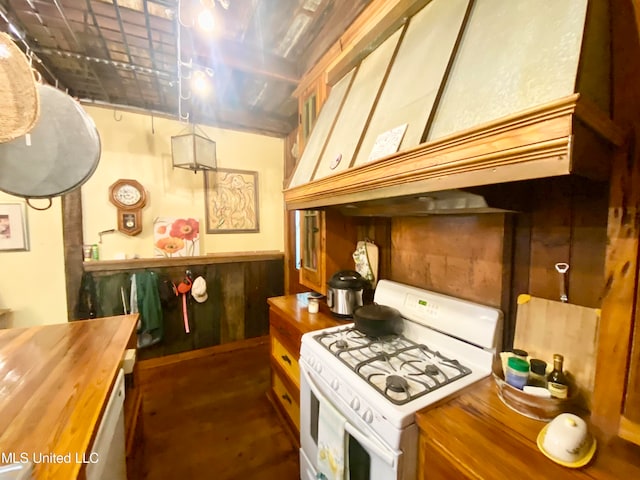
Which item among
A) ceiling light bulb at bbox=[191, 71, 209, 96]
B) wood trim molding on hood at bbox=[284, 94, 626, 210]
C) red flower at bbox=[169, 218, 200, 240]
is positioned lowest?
red flower at bbox=[169, 218, 200, 240]

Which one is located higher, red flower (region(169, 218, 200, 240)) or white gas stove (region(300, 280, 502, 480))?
red flower (region(169, 218, 200, 240))

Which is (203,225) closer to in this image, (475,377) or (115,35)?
(115,35)

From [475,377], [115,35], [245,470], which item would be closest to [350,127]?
[475,377]

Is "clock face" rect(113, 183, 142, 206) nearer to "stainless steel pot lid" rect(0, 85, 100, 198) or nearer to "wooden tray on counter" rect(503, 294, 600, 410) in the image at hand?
"stainless steel pot lid" rect(0, 85, 100, 198)

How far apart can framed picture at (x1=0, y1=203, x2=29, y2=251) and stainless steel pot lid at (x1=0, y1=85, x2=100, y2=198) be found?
1.41 metres

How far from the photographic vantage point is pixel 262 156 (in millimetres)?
3125

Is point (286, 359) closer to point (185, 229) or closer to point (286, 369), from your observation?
point (286, 369)

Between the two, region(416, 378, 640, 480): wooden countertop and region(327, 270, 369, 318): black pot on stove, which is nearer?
region(416, 378, 640, 480): wooden countertop

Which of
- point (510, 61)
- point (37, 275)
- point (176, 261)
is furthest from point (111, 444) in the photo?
point (37, 275)

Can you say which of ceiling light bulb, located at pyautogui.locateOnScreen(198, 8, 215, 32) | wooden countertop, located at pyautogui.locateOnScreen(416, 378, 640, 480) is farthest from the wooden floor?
ceiling light bulb, located at pyautogui.locateOnScreen(198, 8, 215, 32)

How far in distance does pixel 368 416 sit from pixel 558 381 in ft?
2.00

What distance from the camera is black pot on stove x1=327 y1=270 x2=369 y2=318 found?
62.1 inches

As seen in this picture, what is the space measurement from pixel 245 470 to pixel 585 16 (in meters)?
2.29

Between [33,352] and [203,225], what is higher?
[203,225]
